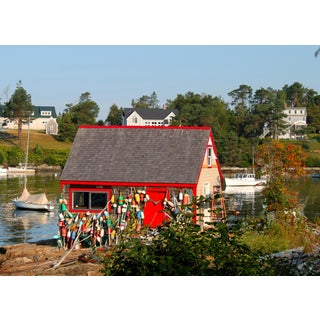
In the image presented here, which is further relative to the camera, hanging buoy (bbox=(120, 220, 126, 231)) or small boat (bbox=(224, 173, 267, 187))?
small boat (bbox=(224, 173, 267, 187))

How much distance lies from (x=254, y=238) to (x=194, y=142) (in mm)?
7456

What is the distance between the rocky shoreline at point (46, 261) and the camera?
18.9m

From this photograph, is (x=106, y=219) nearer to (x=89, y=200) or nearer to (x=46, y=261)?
(x=89, y=200)

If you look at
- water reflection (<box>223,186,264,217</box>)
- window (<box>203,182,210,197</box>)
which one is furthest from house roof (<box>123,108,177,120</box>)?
window (<box>203,182,210,197</box>)

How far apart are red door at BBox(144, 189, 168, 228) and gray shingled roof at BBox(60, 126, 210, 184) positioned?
1.55 feet

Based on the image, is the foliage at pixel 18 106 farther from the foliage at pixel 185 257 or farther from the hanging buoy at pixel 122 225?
the foliage at pixel 185 257

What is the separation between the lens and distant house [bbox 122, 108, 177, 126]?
10719 centimetres

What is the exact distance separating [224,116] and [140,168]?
248ft

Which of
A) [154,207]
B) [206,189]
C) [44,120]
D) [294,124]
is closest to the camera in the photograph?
[154,207]

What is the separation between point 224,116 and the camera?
331ft

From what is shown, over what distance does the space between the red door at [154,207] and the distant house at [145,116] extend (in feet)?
264

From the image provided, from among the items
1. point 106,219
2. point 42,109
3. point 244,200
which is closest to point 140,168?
point 106,219

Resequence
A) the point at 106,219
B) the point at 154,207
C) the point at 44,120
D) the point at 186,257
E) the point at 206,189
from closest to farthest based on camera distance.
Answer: the point at 186,257, the point at 106,219, the point at 154,207, the point at 206,189, the point at 44,120

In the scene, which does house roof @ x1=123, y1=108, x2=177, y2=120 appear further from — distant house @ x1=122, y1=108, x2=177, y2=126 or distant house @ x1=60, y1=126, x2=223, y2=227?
distant house @ x1=60, y1=126, x2=223, y2=227
